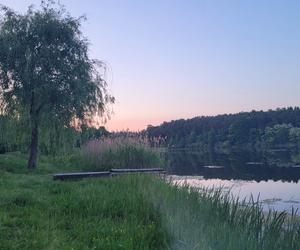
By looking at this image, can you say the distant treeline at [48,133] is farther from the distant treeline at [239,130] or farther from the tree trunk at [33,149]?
the distant treeline at [239,130]

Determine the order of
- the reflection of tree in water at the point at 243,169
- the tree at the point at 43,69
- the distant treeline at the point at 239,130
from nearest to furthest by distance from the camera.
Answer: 1. the tree at the point at 43,69
2. the reflection of tree in water at the point at 243,169
3. the distant treeline at the point at 239,130

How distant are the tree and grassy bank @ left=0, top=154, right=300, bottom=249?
6877mm

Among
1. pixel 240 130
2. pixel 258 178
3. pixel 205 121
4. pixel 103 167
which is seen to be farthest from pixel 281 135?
pixel 103 167

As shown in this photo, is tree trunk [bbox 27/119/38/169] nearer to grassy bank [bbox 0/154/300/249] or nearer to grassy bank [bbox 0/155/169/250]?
grassy bank [bbox 0/155/169/250]

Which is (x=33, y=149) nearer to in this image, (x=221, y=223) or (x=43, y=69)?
(x=43, y=69)

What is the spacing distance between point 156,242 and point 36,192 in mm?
5193

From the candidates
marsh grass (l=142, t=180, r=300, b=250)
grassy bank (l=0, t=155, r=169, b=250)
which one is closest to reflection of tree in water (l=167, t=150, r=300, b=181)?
grassy bank (l=0, t=155, r=169, b=250)

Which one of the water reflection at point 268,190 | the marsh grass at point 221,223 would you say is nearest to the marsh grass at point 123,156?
the water reflection at point 268,190

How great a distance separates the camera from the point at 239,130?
348 feet

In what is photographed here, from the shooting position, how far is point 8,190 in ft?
36.6

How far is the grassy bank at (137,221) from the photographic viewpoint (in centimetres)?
571

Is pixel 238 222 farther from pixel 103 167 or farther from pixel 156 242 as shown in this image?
pixel 103 167

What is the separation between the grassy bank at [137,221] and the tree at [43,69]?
6877 millimetres

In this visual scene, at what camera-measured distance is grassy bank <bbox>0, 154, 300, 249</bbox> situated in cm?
571
